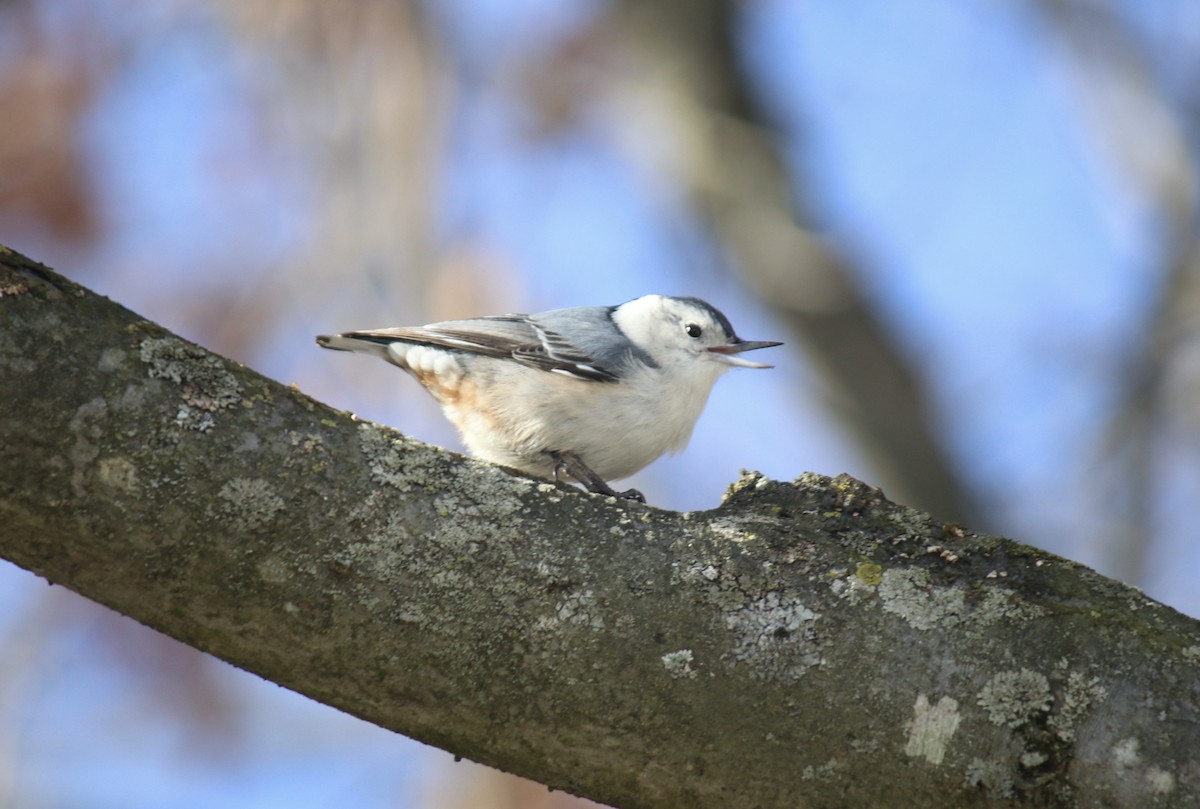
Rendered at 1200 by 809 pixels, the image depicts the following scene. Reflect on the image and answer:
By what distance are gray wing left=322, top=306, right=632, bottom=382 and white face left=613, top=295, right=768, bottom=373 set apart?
0.46 ft

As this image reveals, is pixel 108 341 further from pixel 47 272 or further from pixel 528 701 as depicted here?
pixel 528 701

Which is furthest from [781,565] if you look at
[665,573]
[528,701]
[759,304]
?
[759,304]

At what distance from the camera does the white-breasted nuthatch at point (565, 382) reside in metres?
3.17

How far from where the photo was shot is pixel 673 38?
5789 millimetres

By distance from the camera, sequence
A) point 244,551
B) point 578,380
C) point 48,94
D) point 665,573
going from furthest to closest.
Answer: point 48,94 < point 578,380 < point 665,573 < point 244,551

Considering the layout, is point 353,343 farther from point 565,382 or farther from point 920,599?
point 920,599

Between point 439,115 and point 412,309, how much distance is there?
1.42 metres

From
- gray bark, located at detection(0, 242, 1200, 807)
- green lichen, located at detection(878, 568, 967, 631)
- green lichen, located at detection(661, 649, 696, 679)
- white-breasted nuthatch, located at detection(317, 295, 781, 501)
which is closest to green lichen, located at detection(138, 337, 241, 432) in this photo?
gray bark, located at detection(0, 242, 1200, 807)

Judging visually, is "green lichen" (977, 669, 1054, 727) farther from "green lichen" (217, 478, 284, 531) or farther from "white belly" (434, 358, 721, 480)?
"white belly" (434, 358, 721, 480)

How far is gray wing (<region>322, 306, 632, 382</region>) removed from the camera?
3326 mm

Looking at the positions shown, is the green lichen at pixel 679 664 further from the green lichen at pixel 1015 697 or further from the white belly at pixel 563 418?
the white belly at pixel 563 418

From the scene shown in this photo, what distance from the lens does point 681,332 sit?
3740 millimetres

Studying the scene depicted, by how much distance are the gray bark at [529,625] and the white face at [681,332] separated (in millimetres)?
2014

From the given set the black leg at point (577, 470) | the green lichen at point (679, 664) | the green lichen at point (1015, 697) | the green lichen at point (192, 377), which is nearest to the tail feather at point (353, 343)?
the black leg at point (577, 470)
